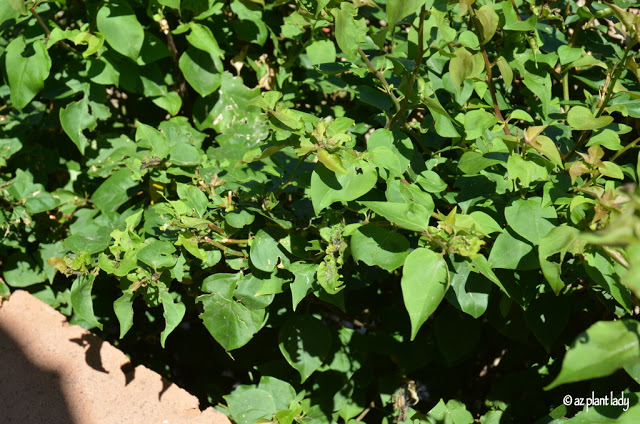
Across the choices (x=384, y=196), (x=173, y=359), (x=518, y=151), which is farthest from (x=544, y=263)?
(x=173, y=359)

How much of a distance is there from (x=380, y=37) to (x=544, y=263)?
72 centimetres

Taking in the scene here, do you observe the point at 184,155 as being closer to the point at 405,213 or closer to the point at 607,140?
the point at 405,213

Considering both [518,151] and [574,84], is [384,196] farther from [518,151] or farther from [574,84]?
[574,84]

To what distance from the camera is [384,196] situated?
1.77m

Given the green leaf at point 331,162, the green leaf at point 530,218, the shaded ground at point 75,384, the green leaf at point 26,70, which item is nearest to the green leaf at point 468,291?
the green leaf at point 530,218

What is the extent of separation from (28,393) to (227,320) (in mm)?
712

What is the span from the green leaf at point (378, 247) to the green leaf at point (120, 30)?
1.08 metres

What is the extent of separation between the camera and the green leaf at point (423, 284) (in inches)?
50.8

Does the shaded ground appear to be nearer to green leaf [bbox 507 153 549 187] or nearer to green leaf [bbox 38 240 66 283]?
green leaf [bbox 38 240 66 283]

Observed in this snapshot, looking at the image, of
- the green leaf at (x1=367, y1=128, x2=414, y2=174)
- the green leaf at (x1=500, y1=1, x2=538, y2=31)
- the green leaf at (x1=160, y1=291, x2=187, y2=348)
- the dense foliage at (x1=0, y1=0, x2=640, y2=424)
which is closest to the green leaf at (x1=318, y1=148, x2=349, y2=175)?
the dense foliage at (x1=0, y1=0, x2=640, y2=424)

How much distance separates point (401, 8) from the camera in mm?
1395

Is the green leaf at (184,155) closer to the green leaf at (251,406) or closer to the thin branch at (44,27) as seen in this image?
the thin branch at (44,27)

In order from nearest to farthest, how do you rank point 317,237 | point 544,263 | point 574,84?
1. point 544,263
2. point 317,237
3. point 574,84

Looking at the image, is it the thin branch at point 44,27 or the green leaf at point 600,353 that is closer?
the green leaf at point 600,353
